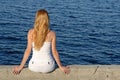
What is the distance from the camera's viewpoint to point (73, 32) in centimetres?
2597

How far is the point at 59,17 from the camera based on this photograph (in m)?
32.1

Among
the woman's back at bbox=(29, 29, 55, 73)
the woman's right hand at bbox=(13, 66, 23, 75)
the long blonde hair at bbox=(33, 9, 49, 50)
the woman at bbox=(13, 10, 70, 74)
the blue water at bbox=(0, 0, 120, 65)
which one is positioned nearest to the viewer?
the long blonde hair at bbox=(33, 9, 49, 50)

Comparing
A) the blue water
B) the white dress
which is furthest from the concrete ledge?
the blue water

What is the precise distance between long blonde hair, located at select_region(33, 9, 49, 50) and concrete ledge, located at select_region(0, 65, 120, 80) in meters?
0.60

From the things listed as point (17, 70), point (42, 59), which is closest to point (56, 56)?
point (42, 59)

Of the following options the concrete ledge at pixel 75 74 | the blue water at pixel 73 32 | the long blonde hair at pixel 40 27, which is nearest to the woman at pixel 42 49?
the long blonde hair at pixel 40 27

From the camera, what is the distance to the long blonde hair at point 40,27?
732cm

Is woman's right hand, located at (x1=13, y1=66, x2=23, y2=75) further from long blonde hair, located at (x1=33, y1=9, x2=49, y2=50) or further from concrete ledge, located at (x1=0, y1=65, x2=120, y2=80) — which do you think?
long blonde hair, located at (x1=33, y1=9, x2=49, y2=50)

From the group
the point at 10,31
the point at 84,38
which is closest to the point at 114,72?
the point at 84,38

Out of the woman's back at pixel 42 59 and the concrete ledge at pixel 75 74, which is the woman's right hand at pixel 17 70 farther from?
the woman's back at pixel 42 59

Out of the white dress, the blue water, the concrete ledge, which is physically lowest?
the blue water

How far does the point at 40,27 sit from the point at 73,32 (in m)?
18.7

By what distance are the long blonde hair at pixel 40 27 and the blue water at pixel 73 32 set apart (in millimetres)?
11022

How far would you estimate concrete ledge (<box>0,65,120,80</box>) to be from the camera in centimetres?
775
